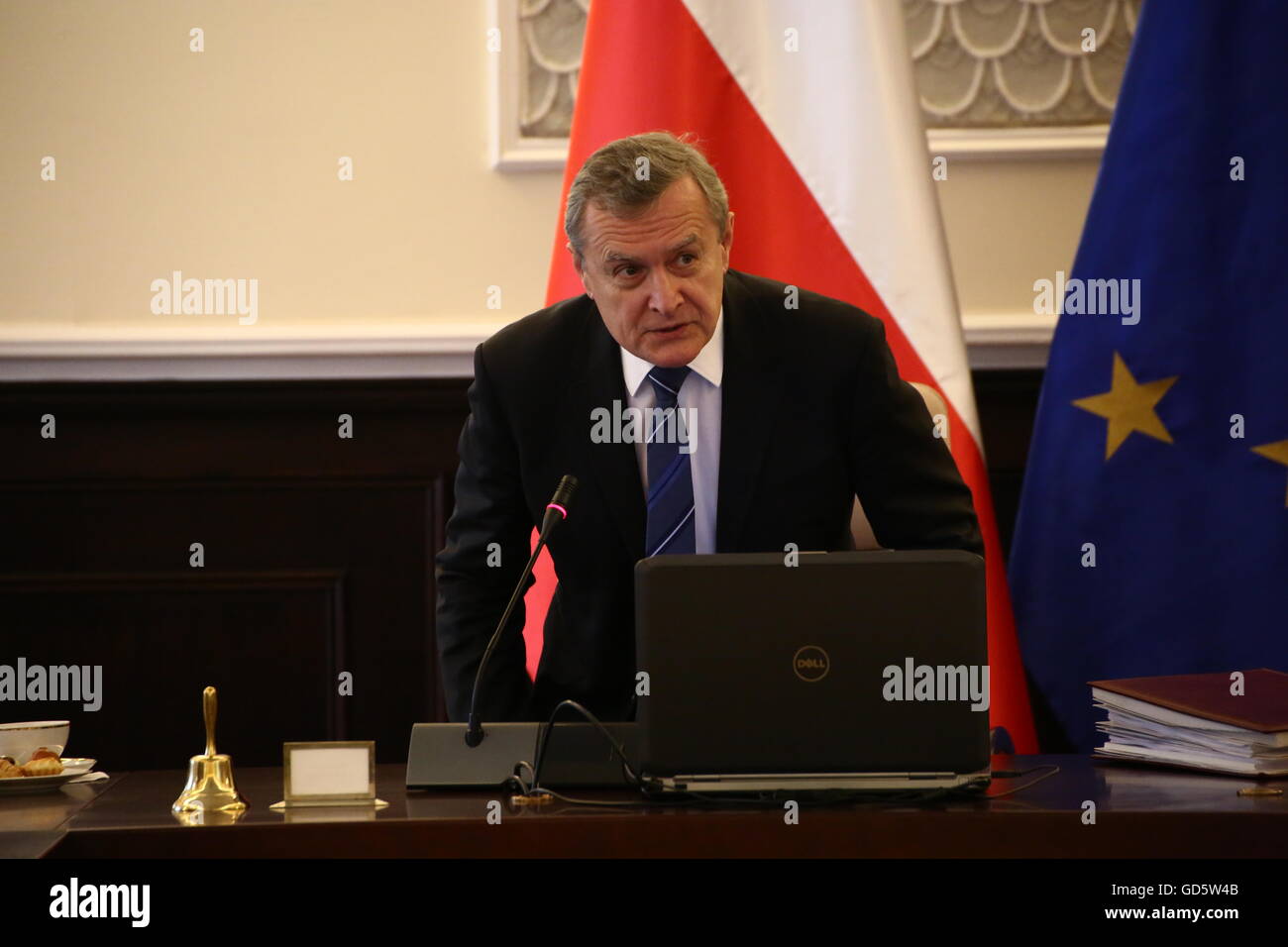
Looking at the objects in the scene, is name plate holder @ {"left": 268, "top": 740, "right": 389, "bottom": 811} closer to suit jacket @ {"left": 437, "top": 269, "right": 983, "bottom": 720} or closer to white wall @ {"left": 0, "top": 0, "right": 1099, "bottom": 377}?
suit jacket @ {"left": 437, "top": 269, "right": 983, "bottom": 720}

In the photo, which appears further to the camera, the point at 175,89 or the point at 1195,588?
the point at 175,89

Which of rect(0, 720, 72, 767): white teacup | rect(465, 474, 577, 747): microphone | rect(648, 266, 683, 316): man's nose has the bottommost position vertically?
rect(0, 720, 72, 767): white teacup

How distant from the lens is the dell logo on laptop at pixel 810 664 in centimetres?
134

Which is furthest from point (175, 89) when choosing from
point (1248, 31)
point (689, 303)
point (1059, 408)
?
point (1248, 31)

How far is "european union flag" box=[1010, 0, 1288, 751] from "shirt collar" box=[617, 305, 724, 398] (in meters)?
0.85

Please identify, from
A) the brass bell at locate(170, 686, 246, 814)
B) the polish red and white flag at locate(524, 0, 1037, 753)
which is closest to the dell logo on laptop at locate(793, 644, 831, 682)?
the brass bell at locate(170, 686, 246, 814)

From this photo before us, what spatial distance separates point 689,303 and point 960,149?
1314 millimetres

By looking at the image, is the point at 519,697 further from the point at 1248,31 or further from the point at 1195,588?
the point at 1248,31

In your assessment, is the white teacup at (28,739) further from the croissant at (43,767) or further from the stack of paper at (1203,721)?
the stack of paper at (1203,721)

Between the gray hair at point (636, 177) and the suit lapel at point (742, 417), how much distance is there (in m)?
0.17

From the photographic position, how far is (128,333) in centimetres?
295

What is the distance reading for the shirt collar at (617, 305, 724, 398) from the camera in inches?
80.0

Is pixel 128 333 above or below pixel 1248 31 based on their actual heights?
below
